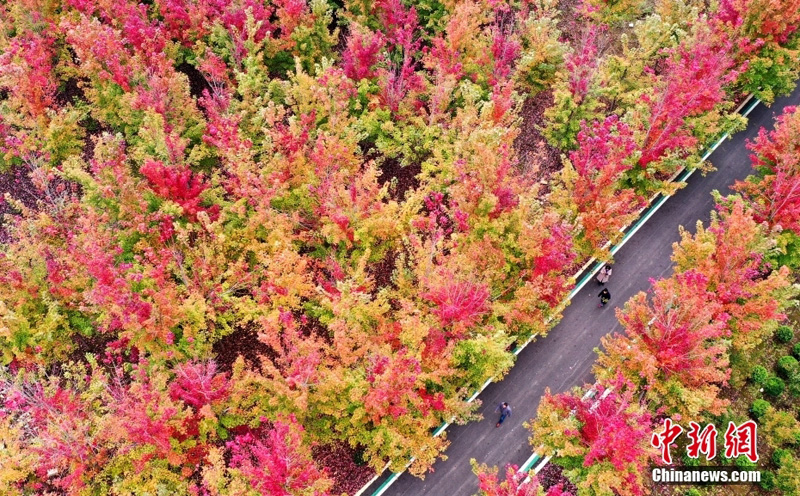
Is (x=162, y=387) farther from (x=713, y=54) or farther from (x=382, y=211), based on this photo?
(x=713, y=54)

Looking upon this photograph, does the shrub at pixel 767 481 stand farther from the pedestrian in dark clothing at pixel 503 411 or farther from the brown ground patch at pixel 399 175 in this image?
the brown ground patch at pixel 399 175

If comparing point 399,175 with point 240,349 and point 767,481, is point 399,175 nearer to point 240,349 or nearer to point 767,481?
point 240,349

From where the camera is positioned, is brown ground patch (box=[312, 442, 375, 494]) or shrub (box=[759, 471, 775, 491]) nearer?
shrub (box=[759, 471, 775, 491])

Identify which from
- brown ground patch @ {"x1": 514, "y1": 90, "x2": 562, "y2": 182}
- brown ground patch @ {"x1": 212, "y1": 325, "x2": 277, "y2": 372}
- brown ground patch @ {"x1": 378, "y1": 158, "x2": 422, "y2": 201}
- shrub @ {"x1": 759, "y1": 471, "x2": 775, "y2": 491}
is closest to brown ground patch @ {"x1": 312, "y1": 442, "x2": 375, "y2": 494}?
brown ground patch @ {"x1": 212, "y1": 325, "x2": 277, "y2": 372}

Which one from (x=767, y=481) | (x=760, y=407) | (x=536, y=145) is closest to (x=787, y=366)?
(x=760, y=407)

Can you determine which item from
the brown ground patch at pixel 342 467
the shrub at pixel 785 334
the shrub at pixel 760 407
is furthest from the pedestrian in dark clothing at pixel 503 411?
the shrub at pixel 785 334

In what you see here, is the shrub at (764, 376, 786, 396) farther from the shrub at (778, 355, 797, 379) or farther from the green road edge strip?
the green road edge strip

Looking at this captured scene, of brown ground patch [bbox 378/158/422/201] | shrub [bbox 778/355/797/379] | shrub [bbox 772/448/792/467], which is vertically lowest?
shrub [bbox 772/448/792/467]
